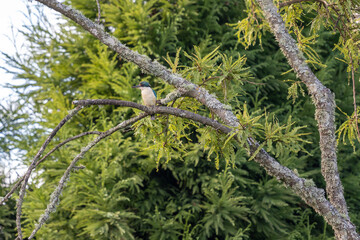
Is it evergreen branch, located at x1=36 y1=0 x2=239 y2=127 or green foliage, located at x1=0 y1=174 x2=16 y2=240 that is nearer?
evergreen branch, located at x1=36 y1=0 x2=239 y2=127

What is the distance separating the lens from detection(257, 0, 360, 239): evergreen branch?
2.32m

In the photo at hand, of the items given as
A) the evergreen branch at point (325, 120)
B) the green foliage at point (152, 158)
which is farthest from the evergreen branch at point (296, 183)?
the green foliage at point (152, 158)

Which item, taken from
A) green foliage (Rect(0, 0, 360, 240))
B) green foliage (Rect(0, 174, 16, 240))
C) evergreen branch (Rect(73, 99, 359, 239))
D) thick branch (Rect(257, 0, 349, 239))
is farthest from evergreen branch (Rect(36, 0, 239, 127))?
green foliage (Rect(0, 174, 16, 240))

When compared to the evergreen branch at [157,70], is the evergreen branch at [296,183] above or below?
below

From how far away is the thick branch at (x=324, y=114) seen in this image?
2.37m

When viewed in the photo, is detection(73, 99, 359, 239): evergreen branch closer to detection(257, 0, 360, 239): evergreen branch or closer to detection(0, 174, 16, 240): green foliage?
detection(257, 0, 360, 239): evergreen branch

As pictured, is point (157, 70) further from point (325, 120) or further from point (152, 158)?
point (152, 158)

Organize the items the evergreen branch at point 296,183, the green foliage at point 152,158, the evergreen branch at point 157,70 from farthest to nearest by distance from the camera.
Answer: the green foliage at point 152,158
the evergreen branch at point 157,70
the evergreen branch at point 296,183

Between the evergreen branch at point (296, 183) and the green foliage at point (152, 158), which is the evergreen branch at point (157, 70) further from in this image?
the green foliage at point (152, 158)

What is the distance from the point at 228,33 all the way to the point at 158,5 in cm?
125

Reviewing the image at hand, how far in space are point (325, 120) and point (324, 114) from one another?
40 millimetres

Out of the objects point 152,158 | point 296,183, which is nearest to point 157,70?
point 296,183

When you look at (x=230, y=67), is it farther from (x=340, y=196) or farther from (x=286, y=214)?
(x=286, y=214)

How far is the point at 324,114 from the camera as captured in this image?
8.01 feet
